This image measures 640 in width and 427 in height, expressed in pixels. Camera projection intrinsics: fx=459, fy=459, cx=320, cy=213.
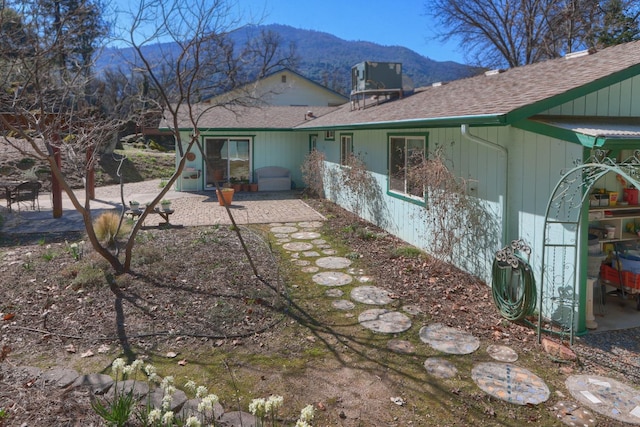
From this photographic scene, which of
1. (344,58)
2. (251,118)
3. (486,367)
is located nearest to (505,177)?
(486,367)

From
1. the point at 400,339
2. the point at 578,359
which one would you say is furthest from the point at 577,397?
the point at 400,339

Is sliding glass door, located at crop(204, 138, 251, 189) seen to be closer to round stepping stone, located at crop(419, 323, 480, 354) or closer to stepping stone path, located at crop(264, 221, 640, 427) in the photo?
stepping stone path, located at crop(264, 221, 640, 427)

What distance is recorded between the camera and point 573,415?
3.53 meters

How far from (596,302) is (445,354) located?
255cm

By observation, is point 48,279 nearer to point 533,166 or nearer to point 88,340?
point 88,340

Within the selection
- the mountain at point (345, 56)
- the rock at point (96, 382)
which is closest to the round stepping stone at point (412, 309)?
the rock at point (96, 382)

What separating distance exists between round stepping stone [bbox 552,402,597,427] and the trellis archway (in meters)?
1.14

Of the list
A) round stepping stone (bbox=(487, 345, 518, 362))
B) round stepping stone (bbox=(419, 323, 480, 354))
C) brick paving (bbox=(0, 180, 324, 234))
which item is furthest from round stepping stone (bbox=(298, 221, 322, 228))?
round stepping stone (bbox=(487, 345, 518, 362))

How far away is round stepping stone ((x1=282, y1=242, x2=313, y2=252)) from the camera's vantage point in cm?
854

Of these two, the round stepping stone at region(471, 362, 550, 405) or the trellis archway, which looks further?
the trellis archway

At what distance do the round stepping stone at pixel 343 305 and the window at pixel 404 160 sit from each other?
9.37ft

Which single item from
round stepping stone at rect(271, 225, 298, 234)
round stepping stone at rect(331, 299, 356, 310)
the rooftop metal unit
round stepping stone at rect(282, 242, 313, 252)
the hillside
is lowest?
round stepping stone at rect(331, 299, 356, 310)

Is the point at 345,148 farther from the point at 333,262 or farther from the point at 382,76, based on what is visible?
the point at 333,262

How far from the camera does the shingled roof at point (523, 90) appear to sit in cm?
518
